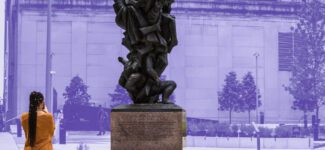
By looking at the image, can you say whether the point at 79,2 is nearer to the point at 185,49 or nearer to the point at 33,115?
the point at 185,49

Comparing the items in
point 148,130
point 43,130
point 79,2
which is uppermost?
point 79,2

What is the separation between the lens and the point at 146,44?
1267 cm

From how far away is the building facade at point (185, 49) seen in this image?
78.2 metres

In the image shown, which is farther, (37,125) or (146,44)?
(146,44)

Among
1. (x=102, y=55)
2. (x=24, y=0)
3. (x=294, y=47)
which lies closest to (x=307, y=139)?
(x=294, y=47)

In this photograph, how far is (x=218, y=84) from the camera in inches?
3260

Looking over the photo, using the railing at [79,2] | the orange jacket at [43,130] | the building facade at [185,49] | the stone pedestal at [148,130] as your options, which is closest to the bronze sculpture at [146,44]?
the stone pedestal at [148,130]

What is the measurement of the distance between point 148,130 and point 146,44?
1792mm

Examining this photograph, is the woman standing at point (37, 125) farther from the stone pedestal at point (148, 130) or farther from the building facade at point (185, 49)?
the building facade at point (185, 49)

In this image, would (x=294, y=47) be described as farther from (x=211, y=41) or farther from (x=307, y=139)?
(x=307, y=139)

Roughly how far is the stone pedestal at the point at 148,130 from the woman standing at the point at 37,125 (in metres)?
3.93

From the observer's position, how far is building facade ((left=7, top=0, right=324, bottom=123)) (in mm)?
78188

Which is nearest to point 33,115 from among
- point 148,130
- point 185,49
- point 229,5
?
point 148,130

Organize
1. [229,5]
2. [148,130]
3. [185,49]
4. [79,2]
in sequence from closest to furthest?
[148,130], [79,2], [185,49], [229,5]
